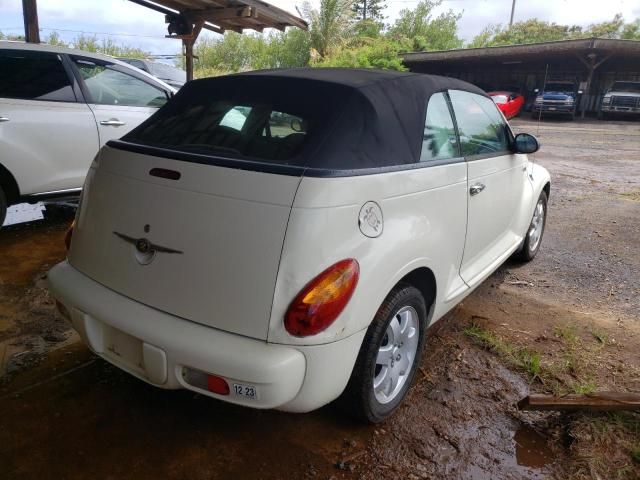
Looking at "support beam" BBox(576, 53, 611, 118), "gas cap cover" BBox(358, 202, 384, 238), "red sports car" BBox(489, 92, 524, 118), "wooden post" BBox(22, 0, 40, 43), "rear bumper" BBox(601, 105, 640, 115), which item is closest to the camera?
"gas cap cover" BBox(358, 202, 384, 238)

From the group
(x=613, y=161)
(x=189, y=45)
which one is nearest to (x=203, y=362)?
(x=189, y=45)

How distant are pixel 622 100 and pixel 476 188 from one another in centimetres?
2337

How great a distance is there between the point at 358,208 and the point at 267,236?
38cm

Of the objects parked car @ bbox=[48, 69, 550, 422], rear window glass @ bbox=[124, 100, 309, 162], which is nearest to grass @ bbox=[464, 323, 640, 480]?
parked car @ bbox=[48, 69, 550, 422]

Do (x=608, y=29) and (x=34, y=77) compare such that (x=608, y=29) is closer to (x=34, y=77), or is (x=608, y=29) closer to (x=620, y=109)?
(x=620, y=109)

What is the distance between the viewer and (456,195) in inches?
101

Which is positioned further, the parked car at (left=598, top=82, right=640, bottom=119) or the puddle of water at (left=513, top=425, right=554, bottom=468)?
the parked car at (left=598, top=82, right=640, bottom=119)

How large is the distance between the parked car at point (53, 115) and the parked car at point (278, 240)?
2395 millimetres

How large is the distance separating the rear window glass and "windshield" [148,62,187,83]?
34.9 feet

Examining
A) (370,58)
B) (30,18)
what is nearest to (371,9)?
(370,58)

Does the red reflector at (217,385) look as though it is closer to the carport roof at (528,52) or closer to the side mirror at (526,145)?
the side mirror at (526,145)

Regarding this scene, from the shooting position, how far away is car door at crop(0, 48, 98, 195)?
13.8ft

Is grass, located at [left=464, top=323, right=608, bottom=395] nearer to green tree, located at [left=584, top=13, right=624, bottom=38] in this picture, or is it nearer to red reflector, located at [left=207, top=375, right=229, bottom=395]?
red reflector, located at [left=207, top=375, right=229, bottom=395]

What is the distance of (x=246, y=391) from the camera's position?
1.73 metres
